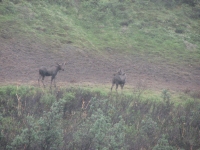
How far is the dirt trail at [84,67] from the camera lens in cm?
2045

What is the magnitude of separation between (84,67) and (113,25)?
39.5 ft

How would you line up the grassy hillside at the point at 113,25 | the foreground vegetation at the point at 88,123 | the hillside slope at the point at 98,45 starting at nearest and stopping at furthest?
the foreground vegetation at the point at 88,123
the hillside slope at the point at 98,45
the grassy hillside at the point at 113,25

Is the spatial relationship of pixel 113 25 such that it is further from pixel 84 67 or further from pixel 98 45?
pixel 84 67

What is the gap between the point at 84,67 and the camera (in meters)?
23.3

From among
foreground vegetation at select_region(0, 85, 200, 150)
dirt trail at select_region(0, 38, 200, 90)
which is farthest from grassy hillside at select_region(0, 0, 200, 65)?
foreground vegetation at select_region(0, 85, 200, 150)

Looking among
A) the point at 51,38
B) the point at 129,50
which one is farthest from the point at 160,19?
the point at 51,38

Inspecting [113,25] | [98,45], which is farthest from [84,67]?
[113,25]

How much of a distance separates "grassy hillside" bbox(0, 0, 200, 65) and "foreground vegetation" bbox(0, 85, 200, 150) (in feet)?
40.3

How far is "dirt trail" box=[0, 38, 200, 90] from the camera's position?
2045 centimetres

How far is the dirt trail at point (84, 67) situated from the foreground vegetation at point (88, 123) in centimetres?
409

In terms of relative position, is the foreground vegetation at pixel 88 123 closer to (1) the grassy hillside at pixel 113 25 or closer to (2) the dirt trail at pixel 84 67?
(2) the dirt trail at pixel 84 67

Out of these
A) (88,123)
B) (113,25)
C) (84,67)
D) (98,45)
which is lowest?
(88,123)

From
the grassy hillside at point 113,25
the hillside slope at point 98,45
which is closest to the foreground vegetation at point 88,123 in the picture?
the hillside slope at point 98,45

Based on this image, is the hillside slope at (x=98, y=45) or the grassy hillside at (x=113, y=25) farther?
the grassy hillside at (x=113, y=25)
